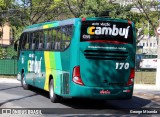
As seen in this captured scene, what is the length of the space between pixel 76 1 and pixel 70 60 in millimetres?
36232

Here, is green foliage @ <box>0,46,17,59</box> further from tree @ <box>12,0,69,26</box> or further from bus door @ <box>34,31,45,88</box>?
bus door @ <box>34,31,45,88</box>

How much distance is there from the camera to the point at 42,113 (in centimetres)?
1228

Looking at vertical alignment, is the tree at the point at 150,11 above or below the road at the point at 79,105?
above

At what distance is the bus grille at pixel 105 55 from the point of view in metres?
13.4

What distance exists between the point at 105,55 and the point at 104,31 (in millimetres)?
817

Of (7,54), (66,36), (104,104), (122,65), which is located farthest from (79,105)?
(7,54)

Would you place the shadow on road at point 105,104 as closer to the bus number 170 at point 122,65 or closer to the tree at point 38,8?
A: the bus number 170 at point 122,65

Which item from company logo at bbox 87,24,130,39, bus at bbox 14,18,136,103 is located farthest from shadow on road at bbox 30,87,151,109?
company logo at bbox 87,24,130,39

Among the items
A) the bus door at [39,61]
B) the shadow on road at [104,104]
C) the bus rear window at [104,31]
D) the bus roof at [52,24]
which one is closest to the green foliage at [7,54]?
the bus roof at [52,24]

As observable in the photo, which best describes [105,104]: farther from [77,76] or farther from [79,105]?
[77,76]

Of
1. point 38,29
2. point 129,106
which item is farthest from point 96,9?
point 129,106

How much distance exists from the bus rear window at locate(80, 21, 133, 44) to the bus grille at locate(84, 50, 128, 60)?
0.41 m

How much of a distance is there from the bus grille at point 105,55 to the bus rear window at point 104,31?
410mm

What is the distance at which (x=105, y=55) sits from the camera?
44.4 feet
